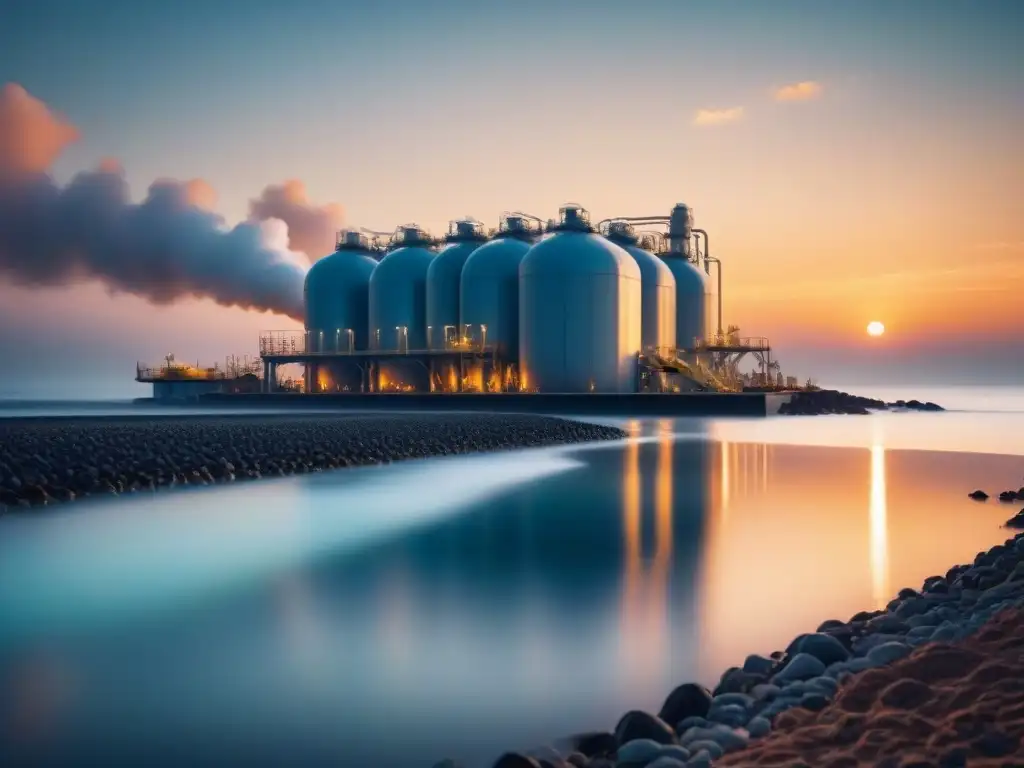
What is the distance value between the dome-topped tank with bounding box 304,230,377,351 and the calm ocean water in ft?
145

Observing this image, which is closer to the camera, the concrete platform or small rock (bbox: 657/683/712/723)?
small rock (bbox: 657/683/712/723)

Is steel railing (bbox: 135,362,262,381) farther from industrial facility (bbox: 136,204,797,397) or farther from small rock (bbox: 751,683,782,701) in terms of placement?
small rock (bbox: 751,683,782,701)

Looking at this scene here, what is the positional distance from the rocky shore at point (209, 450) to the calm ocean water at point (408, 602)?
1268 mm

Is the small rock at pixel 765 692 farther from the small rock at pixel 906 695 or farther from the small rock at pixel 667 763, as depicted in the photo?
the small rock at pixel 667 763

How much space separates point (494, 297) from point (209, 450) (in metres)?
34.7

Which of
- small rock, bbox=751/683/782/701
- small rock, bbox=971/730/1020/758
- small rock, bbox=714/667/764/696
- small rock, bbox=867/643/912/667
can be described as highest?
small rock, bbox=971/730/1020/758

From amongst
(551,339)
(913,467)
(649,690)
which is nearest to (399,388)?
(551,339)

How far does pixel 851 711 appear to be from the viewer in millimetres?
4840

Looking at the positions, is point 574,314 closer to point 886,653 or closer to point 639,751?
point 886,653

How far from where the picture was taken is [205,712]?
5684 mm

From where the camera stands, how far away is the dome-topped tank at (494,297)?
54.4m

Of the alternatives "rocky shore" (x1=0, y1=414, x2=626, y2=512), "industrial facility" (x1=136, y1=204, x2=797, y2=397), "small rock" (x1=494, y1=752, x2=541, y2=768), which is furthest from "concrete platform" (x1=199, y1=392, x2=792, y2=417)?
"small rock" (x1=494, y1=752, x2=541, y2=768)

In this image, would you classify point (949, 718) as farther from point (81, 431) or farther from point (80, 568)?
point (81, 431)

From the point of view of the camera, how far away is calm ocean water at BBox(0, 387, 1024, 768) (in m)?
5.57
